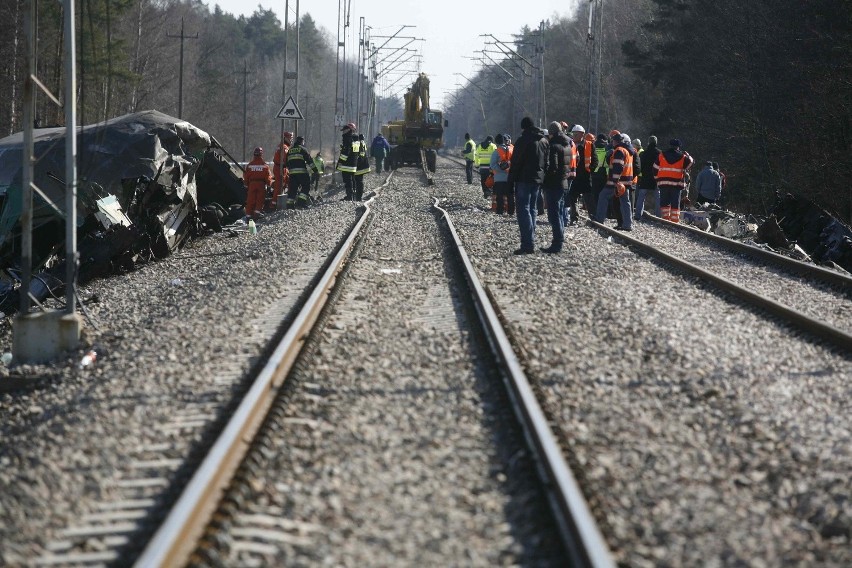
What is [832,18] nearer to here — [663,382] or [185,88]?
[663,382]

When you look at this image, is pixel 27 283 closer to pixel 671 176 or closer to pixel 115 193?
pixel 115 193

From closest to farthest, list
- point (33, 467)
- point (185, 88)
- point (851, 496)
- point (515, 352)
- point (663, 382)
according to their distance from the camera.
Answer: point (851, 496) → point (33, 467) → point (663, 382) → point (515, 352) → point (185, 88)

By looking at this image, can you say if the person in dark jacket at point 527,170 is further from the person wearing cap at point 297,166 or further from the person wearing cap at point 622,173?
the person wearing cap at point 297,166

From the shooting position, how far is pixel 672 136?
151 feet

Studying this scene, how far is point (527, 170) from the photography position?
49.1 ft

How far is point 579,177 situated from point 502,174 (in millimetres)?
2699

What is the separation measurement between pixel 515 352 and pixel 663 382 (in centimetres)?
120

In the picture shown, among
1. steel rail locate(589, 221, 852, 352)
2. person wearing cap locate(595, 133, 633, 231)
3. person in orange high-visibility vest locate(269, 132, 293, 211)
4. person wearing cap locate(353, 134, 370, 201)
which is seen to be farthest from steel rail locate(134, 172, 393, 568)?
person in orange high-visibility vest locate(269, 132, 293, 211)

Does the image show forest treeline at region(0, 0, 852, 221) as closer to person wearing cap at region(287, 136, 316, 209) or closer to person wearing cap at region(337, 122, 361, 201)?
person wearing cap at region(287, 136, 316, 209)

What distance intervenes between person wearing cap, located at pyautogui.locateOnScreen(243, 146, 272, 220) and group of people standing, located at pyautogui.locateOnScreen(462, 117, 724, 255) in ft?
16.6

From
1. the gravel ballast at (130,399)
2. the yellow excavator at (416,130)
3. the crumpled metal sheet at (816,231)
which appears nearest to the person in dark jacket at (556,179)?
the gravel ballast at (130,399)

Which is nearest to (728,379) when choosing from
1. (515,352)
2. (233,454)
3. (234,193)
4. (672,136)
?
(515,352)

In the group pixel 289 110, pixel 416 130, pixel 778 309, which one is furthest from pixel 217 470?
pixel 416 130

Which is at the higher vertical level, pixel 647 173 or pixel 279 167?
pixel 647 173
